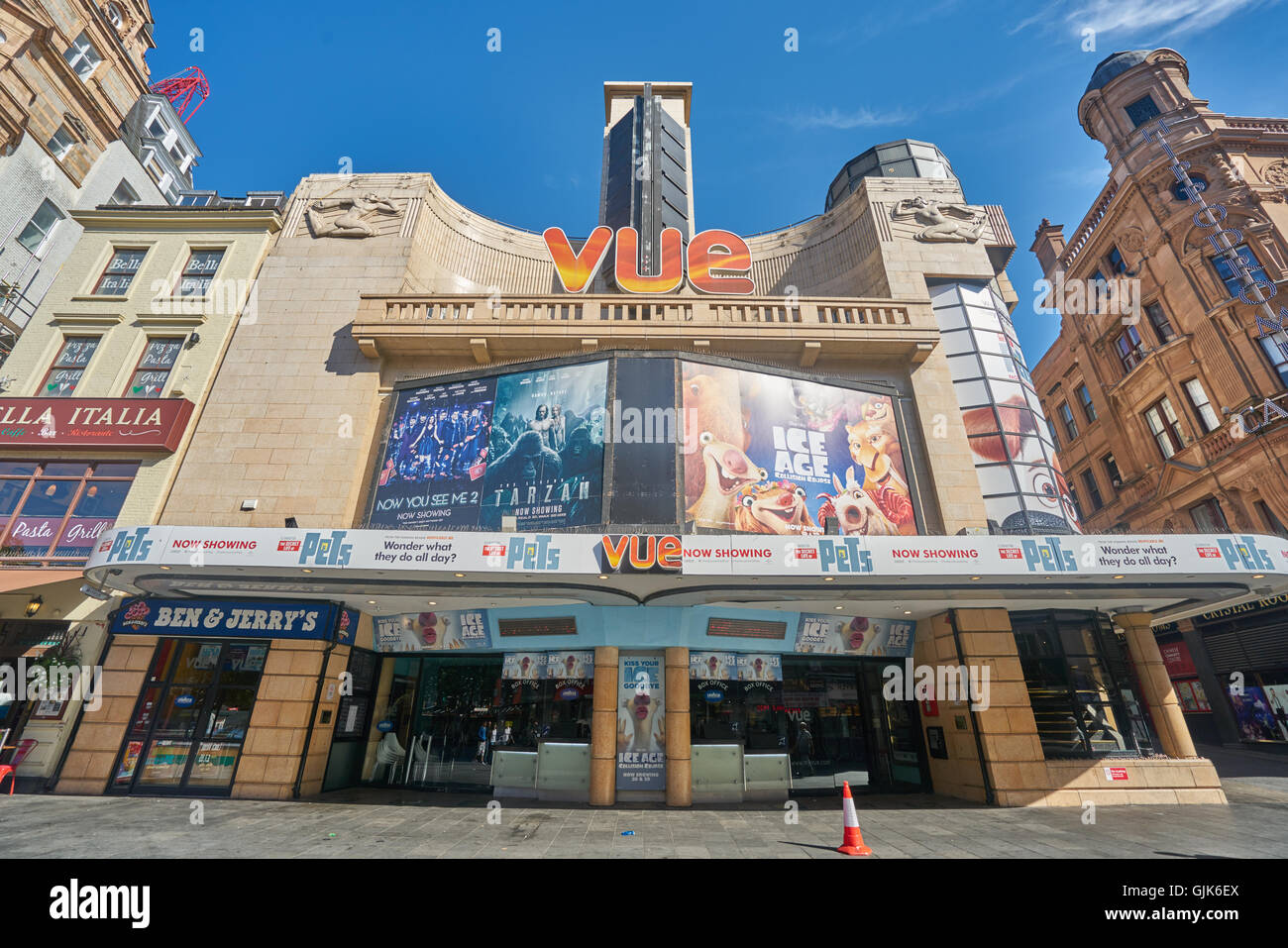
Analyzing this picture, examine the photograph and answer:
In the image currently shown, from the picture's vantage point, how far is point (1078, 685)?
47.8 feet

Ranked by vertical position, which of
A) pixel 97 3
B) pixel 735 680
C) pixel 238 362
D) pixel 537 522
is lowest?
pixel 735 680

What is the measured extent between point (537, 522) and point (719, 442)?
5.58 meters

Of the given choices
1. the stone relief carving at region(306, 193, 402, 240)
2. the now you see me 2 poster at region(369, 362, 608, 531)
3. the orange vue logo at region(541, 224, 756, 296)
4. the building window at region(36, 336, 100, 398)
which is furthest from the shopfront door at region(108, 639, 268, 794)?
the orange vue logo at region(541, 224, 756, 296)

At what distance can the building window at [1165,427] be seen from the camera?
28.7 m

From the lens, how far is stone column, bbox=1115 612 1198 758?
14.2 meters

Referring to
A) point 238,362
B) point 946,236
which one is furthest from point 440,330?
point 946,236

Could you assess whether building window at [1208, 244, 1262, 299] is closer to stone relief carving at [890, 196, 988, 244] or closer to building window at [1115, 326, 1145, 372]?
building window at [1115, 326, 1145, 372]

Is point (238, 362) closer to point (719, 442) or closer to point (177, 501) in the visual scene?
point (177, 501)

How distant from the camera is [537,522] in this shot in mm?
14516

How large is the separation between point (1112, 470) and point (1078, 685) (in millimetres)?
27515

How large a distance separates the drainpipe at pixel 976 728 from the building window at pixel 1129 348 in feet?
92.8

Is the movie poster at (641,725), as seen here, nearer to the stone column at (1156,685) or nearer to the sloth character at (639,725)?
the sloth character at (639,725)

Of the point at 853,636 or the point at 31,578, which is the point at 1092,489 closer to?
the point at 853,636

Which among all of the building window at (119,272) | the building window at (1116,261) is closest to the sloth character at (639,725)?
the building window at (119,272)
